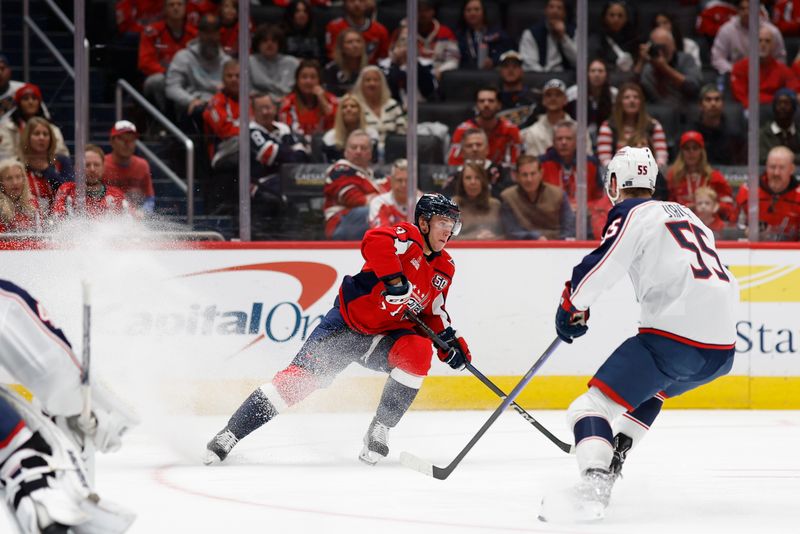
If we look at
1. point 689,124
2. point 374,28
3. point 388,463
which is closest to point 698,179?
point 689,124

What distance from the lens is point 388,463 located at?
4832 mm

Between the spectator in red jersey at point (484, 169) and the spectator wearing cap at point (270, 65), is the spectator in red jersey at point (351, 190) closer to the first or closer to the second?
the spectator in red jersey at point (484, 169)

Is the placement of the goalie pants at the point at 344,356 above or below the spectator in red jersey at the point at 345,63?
below

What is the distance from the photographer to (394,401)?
4758 mm

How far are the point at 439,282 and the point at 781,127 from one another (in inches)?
103

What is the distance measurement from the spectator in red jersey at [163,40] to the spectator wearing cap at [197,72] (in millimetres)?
40

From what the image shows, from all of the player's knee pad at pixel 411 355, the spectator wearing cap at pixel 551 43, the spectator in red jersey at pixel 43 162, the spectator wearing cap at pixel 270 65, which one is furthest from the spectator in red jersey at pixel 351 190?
the player's knee pad at pixel 411 355

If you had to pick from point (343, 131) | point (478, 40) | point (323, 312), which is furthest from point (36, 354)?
point (478, 40)

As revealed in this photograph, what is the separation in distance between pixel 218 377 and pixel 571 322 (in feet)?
9.32

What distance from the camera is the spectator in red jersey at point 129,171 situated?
6125mm

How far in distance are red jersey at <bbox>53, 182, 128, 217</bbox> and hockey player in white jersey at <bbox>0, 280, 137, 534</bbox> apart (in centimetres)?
371

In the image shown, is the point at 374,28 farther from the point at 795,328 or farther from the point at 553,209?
the point at 795,328

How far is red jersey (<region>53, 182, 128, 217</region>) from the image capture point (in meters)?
6.07

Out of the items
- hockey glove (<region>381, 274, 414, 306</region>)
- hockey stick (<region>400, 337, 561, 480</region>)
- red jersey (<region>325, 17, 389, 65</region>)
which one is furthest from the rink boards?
hockey stick (<region>400, 337, 561, 480</region>)
